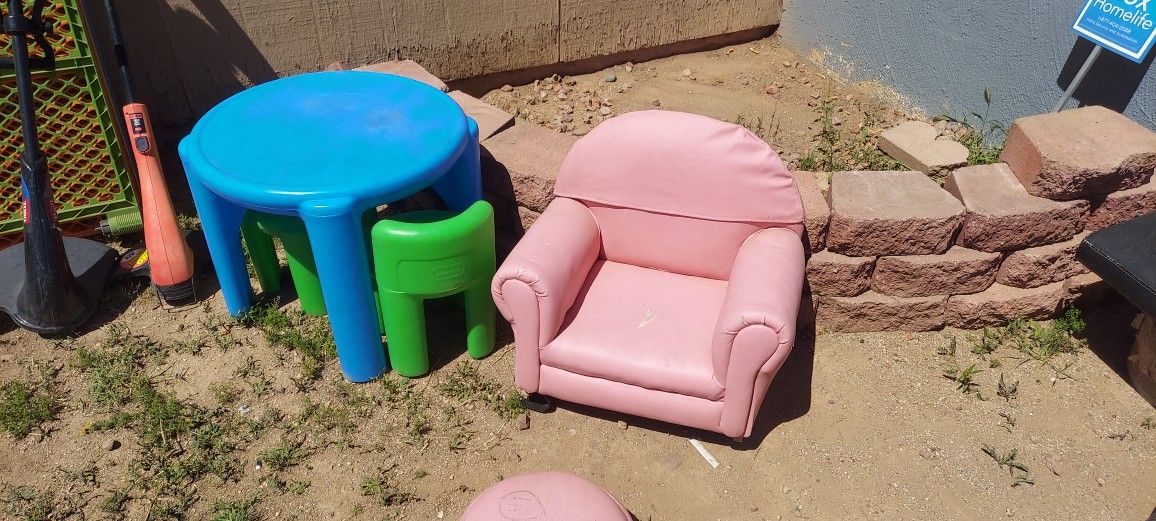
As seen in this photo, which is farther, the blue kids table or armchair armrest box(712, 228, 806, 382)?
the blue kids table

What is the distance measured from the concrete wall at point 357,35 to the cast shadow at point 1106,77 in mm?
2363

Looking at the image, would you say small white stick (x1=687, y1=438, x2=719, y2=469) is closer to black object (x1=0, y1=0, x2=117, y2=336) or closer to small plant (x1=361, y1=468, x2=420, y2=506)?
small plant (x1=361, y1=468, x2=420, y2=506)

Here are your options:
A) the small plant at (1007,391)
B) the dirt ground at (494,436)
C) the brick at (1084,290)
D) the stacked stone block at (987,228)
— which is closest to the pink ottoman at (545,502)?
the dirt ground at (494,436)

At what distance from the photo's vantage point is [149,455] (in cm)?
310

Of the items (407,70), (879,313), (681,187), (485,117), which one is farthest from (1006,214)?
(407,70)

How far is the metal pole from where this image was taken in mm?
4008

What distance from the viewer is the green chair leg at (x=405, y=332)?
3199 mm

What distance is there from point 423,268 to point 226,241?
994 mm

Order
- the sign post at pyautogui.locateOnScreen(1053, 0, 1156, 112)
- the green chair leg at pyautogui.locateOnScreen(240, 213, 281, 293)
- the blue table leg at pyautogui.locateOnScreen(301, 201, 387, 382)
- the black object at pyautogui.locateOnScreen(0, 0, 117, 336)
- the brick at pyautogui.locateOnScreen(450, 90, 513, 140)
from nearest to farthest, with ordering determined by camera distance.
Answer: the blue table leg at pyautogui.locateOnScreen(301, 201, 387, 382), the black object at pyautogui.locateOnScreen(0, 0, 117, 336), the green chair leg at pyautogui.locateOnScreen(240, 213, 281, 293), the sign post at pyautogui.locateOnScreen(1053, 0, 1156, 112), the brick at pyautogui.locateOnScreen(450, 90, 513, 140)

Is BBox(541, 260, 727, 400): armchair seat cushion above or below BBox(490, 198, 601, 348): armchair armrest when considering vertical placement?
below

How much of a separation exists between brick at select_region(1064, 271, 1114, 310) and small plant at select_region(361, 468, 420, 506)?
119 inches

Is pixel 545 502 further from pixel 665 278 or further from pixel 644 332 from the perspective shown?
pixel 665 278

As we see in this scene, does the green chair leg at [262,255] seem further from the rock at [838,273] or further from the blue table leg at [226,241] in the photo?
the rock at [838,273]

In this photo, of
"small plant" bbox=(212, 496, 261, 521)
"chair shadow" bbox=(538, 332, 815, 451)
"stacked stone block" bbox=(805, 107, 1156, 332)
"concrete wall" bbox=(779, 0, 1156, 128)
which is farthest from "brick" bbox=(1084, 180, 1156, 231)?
"small plant" bbox=(212, 496, 261, 521)
